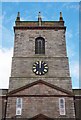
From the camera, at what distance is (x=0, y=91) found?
27.7 meters

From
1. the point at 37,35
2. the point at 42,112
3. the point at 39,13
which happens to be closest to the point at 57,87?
the point at 42,112

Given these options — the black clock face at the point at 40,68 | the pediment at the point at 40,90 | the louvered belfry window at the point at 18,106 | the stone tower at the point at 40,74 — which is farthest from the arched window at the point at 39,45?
the louvered belfry window at the point at 18,106

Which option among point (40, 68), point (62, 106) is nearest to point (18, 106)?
point (62, 106)

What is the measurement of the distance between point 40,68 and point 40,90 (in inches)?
121

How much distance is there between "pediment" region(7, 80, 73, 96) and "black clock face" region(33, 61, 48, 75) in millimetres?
1866

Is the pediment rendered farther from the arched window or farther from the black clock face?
the arched window

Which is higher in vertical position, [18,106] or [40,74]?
[40,74]

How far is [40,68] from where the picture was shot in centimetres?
2861

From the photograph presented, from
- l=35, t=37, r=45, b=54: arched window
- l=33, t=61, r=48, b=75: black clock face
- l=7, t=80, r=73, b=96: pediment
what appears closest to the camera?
l=7, t=80, r=73, b=96: pediment

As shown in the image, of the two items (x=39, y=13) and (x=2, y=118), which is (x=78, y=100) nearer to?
(x=2, y=118)

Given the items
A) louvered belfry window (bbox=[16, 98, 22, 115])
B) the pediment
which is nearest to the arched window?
the pediment

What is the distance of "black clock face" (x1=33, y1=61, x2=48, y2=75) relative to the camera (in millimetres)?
28328

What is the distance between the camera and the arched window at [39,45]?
1202 inches

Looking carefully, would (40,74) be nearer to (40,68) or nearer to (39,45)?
(40,68)
